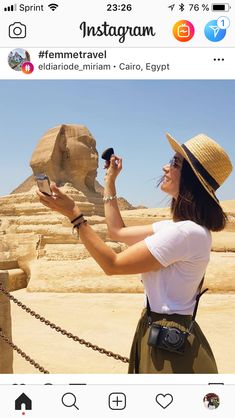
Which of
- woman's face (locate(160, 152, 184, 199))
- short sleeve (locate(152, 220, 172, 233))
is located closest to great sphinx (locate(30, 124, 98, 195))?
short sleeve (locate(152, 220, 172, 233))

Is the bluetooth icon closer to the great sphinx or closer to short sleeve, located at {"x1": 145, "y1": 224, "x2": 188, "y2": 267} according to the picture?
short sleeve, located at {"x1": 145, "y1": 224, "x2": 188, "y2": 267}

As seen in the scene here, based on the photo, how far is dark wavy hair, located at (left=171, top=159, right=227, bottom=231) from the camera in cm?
228

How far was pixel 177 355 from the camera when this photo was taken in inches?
85.4

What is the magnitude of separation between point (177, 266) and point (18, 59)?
214 cm

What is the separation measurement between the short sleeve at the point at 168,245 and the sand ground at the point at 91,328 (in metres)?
4.93

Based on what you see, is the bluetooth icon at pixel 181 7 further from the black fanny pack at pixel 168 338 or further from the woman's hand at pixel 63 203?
the black fanny pack at pixel 168 338

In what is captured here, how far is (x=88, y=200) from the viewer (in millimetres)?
21156
